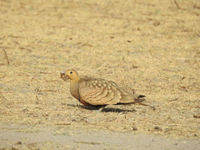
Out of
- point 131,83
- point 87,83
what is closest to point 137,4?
point 131,83

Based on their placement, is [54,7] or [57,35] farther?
[54,7]

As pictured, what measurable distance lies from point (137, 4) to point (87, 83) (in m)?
8.66

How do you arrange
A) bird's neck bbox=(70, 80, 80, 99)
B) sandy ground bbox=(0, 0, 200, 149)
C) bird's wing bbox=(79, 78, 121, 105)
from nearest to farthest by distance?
sandy ground bbox=(0, 0, 200, 149) → bird's wing bbox=(79, 78, 121, 105) → bird's neck bbox=(70, 80, 80, 99)

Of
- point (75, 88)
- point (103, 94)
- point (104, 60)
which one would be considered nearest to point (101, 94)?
point (103, 94)

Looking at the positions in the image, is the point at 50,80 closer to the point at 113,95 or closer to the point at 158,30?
the point at 113,95

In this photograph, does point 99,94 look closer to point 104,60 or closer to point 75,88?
point 75,88

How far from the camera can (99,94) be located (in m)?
7.74

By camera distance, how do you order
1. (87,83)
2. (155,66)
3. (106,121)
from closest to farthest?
Result: 1. (106,121)
2. (87,83)
3. (155,66)

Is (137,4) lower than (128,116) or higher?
higher

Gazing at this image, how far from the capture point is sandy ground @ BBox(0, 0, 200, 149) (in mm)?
7461

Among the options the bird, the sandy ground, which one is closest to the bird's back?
the bird

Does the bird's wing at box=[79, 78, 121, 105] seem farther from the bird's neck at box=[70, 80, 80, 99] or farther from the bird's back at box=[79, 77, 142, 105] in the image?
the bird's neck at box=[70, 80, 80, 99]

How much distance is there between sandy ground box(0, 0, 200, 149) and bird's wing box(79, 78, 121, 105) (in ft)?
0.63

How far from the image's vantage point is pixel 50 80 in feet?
33.3
